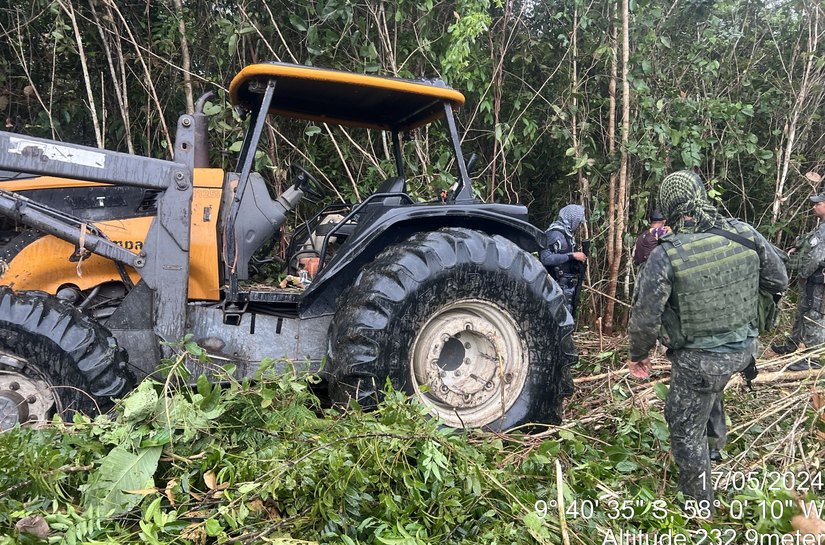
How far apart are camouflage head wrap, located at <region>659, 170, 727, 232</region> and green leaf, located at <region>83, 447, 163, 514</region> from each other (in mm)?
2498

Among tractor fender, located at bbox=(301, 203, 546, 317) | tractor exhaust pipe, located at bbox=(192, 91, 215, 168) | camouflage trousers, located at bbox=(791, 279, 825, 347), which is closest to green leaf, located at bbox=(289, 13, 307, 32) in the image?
tractor exhaust pipe, located at bbox=(192, 91, 215, 168)

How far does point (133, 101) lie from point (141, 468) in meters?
5.32

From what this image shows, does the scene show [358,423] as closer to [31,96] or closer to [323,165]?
[323,165]

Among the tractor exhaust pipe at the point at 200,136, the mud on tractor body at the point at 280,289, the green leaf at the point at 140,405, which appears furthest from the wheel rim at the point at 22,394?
the tractor exhaust pipe at the point at 200,136

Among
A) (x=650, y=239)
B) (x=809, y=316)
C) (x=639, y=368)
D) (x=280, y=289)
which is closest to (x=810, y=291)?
(x=809, y=316)

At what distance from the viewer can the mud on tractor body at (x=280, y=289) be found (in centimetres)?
312

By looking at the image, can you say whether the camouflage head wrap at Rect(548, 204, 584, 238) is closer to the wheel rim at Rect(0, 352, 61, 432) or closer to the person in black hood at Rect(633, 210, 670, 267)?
the person in black hood at Rect(633, 210, 670, 267)

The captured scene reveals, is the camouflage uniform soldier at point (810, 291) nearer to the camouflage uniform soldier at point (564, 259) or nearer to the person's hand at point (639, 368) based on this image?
the camouflage uniform soldier at point (564, 259)

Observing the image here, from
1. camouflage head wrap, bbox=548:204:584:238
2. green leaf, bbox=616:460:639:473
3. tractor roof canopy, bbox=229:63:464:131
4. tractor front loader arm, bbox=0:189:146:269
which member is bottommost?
green leaf, bbox=616:460:639:473

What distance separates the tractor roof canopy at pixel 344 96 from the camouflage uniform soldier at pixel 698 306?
1603 mm

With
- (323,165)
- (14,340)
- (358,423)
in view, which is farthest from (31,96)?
(358,423)

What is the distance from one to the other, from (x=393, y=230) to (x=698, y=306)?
5.38 ft

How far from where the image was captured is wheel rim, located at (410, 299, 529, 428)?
3328mm

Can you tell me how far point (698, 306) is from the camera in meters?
2.77
